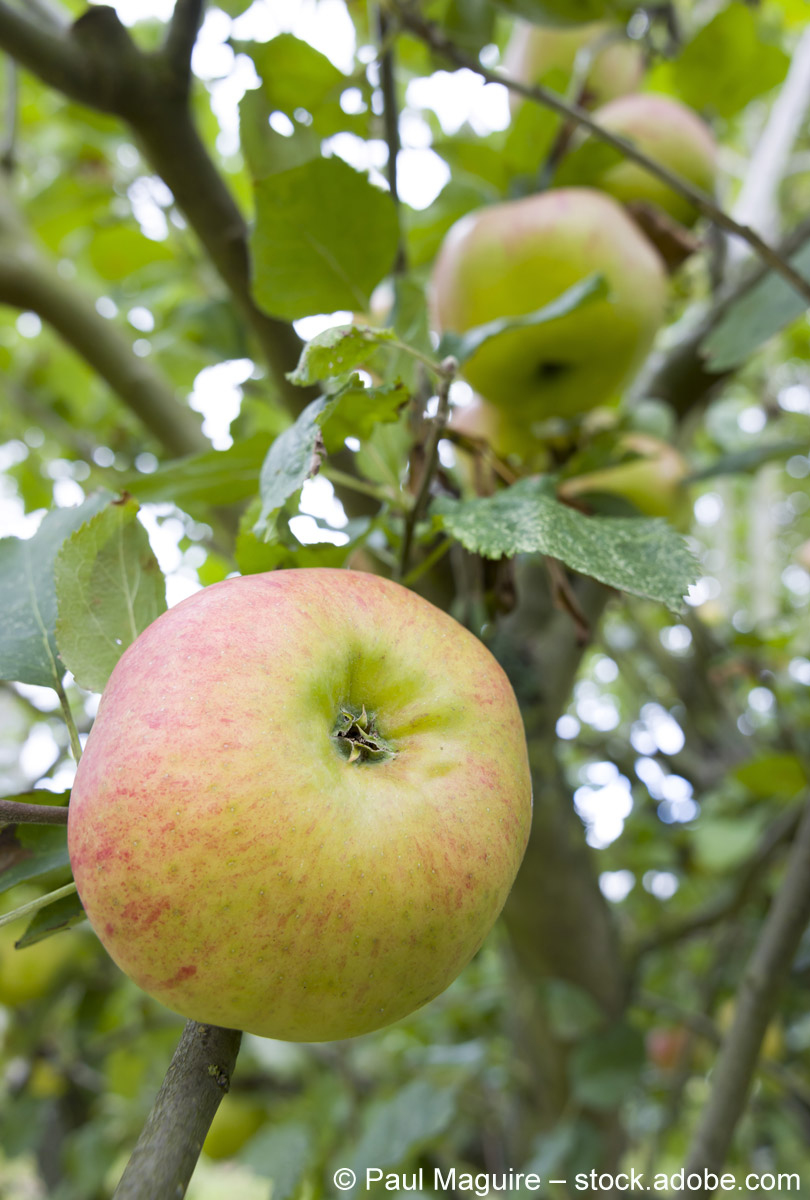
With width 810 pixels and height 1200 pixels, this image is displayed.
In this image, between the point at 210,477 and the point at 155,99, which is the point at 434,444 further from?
the point at 155,99

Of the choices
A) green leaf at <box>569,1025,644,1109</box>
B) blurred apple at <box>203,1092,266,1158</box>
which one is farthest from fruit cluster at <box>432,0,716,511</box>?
blurred apple at <box>203,1092,266,1158</box>

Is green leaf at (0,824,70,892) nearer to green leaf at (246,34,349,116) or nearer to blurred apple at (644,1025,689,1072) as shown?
green leaf at (246,34,349,116)

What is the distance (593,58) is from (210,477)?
0.89 metres

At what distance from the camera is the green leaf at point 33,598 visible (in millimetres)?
418

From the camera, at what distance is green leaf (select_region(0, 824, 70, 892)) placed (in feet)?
1.18

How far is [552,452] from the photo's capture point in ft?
2.83

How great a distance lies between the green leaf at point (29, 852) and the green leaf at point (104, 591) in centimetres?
7

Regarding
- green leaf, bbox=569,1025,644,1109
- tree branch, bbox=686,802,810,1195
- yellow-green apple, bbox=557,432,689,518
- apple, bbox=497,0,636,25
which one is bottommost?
green leaf, bbox=569,1025,644,1109

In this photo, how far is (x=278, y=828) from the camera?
11.0 inches

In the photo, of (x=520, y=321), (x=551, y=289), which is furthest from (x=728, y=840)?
(x=520, y=321)

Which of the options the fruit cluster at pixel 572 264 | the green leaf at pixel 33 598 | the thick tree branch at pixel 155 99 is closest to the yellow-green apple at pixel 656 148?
the fruit cluster at pixel 572 264

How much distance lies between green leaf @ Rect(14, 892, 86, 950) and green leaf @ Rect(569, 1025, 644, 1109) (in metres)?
0.74

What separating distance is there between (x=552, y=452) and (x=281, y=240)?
0.41m

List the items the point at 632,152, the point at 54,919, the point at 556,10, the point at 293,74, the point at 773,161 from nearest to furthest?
the point at 54,919 < the point at 632,152 < the point at 293,74 < the point at 556,10 < the point at 773,161
